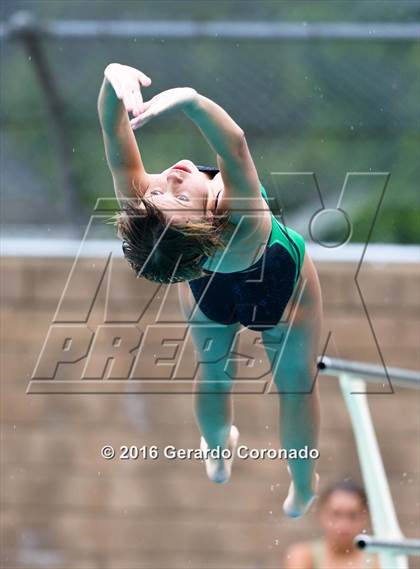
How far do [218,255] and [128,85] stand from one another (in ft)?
1.50

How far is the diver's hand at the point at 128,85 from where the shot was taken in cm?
194

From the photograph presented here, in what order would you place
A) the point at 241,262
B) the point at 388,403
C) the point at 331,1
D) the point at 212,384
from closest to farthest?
the point at 241,262, the point at 212,384, the point at 388,403, the point at 331,1

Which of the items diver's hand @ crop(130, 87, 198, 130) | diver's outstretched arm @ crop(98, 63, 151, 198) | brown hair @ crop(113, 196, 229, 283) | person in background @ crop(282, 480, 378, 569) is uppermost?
person in background @ crop(282, 480, 378, 569)

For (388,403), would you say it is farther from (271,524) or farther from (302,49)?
(302,49)

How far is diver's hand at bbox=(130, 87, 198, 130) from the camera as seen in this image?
188cm

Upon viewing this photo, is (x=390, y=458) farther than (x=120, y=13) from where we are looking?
No

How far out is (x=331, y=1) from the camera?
4.43 metres

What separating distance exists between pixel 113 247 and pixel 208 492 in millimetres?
883

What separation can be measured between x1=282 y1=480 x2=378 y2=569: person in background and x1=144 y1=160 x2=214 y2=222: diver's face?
148 cm

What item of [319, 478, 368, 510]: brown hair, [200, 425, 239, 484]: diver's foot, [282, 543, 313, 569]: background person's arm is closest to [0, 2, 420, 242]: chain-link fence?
[319, 478, 368, 510]: brown hair

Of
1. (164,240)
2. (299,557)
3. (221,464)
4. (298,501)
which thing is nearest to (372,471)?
(298,501)

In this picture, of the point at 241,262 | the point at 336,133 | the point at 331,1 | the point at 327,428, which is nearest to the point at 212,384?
the point at 241,262

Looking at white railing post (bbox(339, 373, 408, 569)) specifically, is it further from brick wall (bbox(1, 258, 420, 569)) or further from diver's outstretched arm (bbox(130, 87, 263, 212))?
brick wall (bbox(1, 258, 420, 569))

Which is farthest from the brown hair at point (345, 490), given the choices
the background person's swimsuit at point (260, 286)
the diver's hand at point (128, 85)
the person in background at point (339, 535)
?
the diver's hand at point (128, 85)
